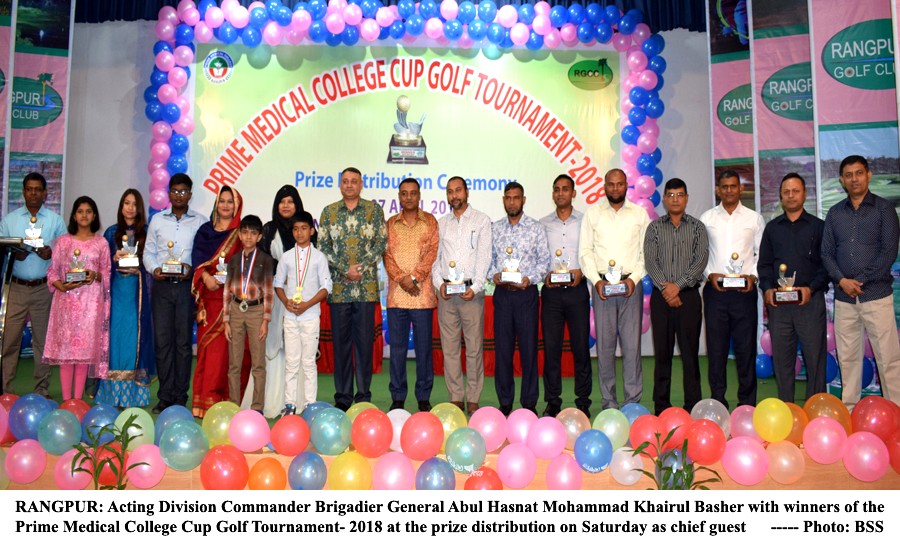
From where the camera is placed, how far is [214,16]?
6797mm

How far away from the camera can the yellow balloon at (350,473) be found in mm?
2994

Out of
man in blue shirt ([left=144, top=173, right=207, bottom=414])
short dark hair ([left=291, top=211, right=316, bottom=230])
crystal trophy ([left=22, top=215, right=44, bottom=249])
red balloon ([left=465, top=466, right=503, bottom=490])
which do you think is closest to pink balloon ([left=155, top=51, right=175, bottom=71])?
crystal trophy ([left=22, top=215, right=44, bottom=249])

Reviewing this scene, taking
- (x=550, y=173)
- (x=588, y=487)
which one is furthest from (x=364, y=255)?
(x=550, y=173)

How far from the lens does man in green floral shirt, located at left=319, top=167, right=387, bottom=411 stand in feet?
14.6

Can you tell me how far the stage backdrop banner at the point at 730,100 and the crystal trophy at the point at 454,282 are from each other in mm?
3694

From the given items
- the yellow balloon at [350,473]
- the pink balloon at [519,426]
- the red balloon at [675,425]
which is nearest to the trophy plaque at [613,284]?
the red balloon at [675,425]

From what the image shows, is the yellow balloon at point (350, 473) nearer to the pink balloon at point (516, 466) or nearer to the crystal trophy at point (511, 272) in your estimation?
the pink balloon at point (516, 466)

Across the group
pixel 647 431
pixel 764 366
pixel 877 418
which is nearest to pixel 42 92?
pixel 647 431

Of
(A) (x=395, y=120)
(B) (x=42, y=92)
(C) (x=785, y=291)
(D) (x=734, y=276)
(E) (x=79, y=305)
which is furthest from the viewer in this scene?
(A) (x=395, y=120)

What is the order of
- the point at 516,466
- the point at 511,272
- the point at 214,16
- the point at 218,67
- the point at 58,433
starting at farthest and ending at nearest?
the point at 218,67 → the point at 214,16 → the point at 511,272 → the point at 58,433 → the point at 516,466

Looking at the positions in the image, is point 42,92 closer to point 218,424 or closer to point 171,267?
point 171,267

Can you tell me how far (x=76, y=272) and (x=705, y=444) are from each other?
3.59 m

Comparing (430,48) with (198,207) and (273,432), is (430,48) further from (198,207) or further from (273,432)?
(273,432)

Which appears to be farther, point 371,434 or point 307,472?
point 371,434
